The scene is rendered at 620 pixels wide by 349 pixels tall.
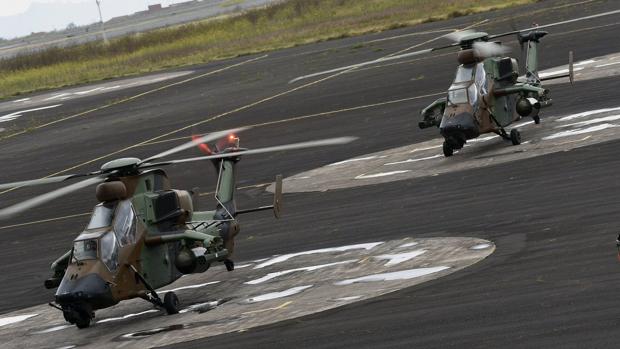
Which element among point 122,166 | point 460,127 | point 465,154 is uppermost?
point 122,166

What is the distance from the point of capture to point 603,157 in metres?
34.5

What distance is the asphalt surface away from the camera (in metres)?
20.3

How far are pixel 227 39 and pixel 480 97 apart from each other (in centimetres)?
7784

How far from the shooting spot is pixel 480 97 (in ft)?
128

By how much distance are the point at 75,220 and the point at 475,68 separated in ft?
50.1

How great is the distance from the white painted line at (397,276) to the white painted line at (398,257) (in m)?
1.03

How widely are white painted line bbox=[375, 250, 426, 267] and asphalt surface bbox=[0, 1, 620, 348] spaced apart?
1.57 meters

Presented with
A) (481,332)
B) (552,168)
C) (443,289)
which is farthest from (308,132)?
(481,332)

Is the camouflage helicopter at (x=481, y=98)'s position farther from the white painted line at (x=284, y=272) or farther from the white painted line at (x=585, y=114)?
the white painted line at (x=284, y=272)

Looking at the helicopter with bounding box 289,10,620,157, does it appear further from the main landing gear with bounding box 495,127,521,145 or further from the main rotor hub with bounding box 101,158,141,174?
the main rotor hub with bounding box 101,158,141,174

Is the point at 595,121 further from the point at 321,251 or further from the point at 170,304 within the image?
the point at 170,304

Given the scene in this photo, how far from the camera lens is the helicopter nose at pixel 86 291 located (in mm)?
24766

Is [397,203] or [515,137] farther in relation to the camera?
[515,137]

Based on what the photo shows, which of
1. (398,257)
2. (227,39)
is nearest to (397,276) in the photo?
(398,257)
